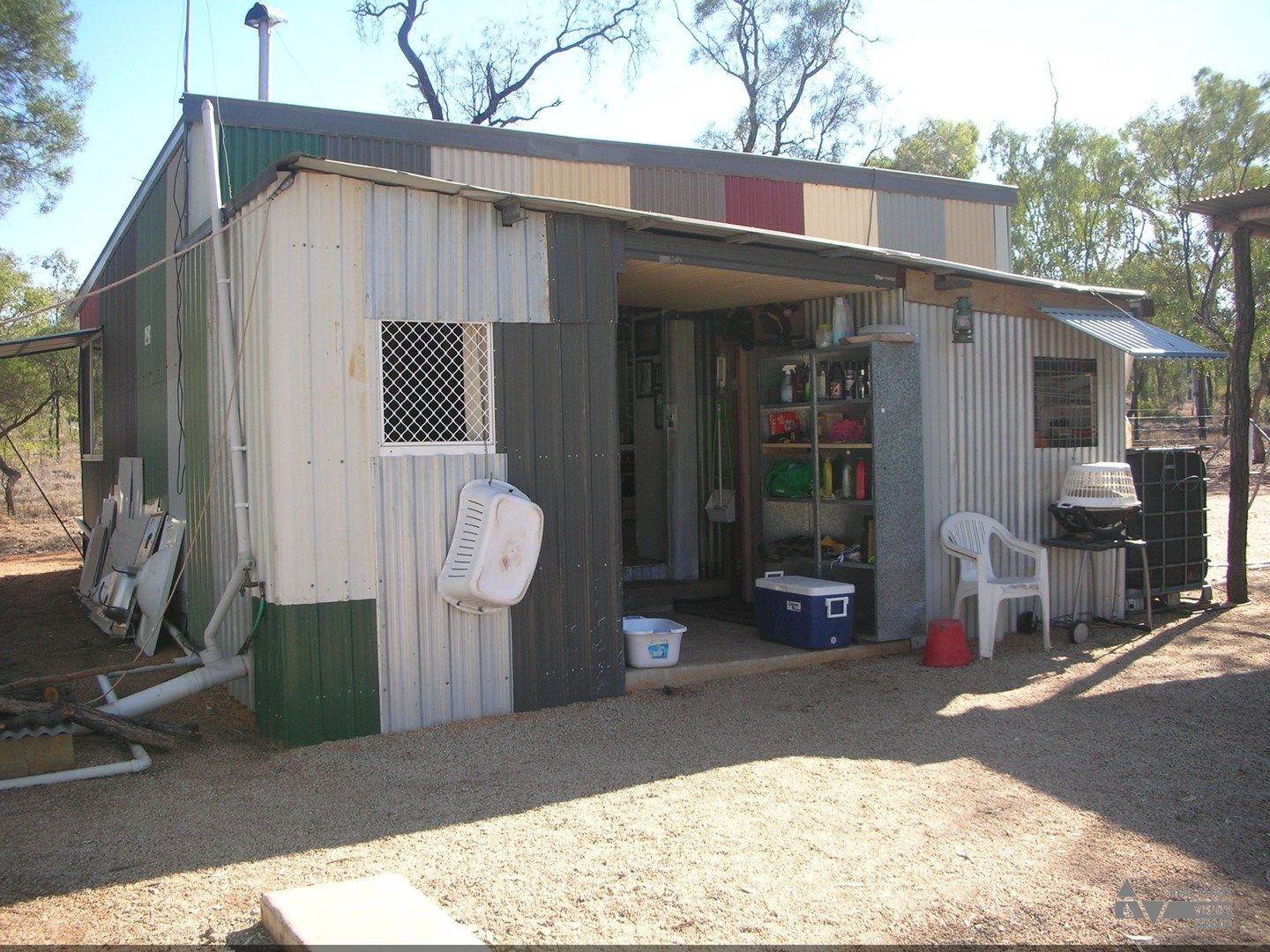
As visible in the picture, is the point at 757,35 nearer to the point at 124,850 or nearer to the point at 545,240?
the point at 545,240

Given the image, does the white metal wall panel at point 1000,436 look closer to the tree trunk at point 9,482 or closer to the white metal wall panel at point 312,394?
the white metal wall panel at point 312,394

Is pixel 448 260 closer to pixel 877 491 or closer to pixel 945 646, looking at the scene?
pixel 877 491

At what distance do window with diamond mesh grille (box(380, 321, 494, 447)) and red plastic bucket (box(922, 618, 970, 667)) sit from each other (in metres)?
3.46

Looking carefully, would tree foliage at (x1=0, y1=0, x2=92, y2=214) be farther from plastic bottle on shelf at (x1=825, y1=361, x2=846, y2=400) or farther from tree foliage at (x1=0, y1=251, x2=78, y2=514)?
plastic bottle on shelf at (x1=825, y1=361, x2=846, y2=400)

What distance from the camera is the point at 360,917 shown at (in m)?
3.24

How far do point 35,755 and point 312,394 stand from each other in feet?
6.93

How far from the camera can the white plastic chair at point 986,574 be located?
25.6 ft

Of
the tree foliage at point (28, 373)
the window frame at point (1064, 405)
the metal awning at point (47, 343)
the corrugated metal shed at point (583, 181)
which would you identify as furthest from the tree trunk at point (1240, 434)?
the tree foliage at point (28, 373)

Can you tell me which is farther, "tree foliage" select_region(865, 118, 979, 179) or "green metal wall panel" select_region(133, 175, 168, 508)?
"tree foliage" select_region(865, 118, 979, 179)

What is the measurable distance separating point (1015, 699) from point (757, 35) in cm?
2204

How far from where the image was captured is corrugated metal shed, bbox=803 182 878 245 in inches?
448

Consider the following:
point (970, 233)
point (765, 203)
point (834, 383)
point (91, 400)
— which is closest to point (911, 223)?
point (970, 233)

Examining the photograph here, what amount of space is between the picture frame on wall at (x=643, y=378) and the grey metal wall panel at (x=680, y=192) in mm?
1534

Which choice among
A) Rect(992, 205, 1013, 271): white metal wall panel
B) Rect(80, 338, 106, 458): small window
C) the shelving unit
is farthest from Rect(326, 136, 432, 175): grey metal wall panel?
Rect(992, 205, 1013, 271): white metal wall panel
